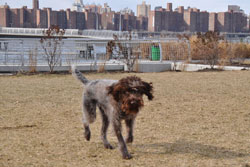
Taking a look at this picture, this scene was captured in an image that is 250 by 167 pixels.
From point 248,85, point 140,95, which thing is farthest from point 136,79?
point 248,85

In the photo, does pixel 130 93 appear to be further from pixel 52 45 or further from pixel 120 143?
pixel 52 45

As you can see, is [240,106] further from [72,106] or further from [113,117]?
[113,117]

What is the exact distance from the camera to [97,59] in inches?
715

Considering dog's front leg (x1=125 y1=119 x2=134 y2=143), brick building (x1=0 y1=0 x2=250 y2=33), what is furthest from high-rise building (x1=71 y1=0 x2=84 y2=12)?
dog's front leg (x1=125 y1=119 x2=134 y2=143)

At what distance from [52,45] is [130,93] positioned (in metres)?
12.8

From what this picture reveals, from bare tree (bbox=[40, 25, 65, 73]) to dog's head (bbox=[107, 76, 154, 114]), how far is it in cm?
1139

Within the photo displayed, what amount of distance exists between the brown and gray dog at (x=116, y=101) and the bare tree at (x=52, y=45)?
10.5 metres

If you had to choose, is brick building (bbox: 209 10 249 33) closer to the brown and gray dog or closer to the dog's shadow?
the dog's shadow

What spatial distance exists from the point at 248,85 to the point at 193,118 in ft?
16.0

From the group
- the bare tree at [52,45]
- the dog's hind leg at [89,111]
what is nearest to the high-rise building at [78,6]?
the bare tree at [52,45]

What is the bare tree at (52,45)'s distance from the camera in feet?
52.7

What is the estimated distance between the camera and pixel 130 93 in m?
4.63

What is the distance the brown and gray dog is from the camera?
463 centimetres

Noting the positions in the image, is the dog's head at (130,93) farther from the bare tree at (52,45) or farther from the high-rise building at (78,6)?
the high-rise building at (78,6)
